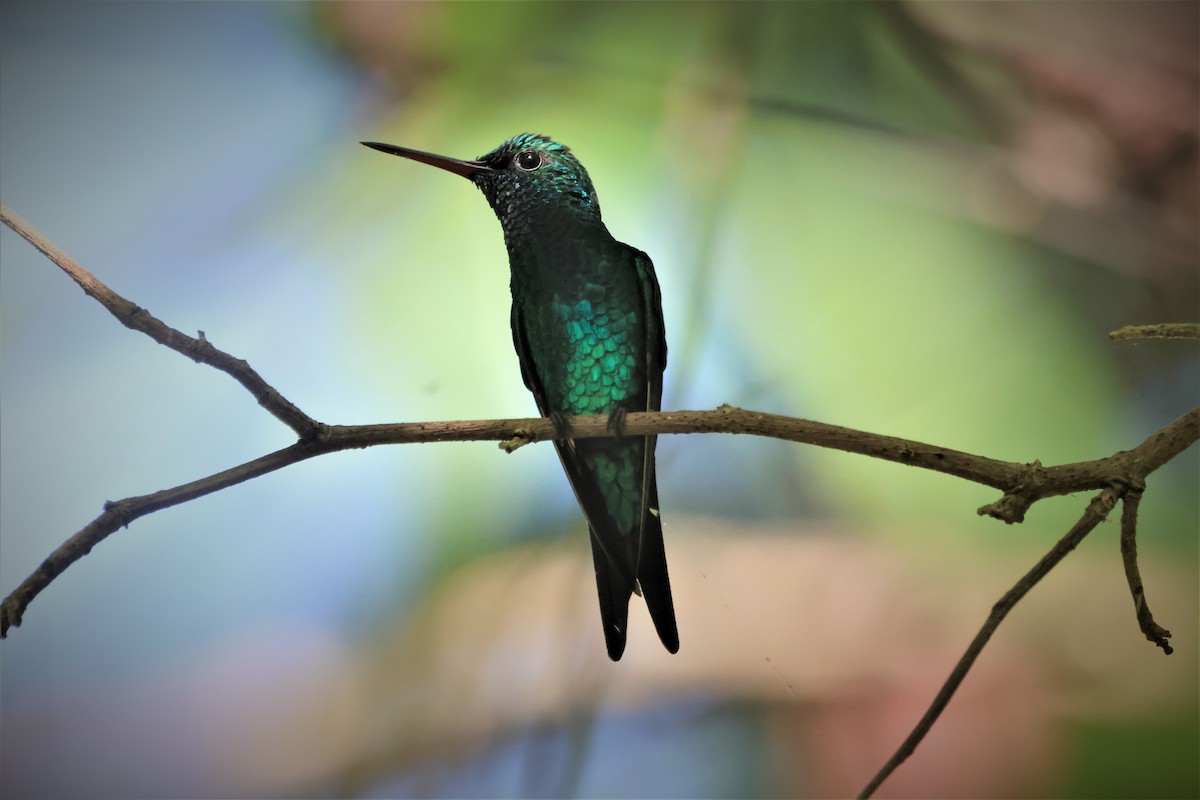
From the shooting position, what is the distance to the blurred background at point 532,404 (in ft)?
5.28

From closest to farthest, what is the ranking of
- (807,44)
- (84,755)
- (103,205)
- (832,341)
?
(84,755), (103,205), (832,341), (807,44)

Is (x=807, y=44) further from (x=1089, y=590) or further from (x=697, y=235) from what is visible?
(x=1089, y=590)

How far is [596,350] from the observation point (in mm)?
1563

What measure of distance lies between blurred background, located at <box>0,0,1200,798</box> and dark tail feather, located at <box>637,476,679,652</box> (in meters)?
0.18

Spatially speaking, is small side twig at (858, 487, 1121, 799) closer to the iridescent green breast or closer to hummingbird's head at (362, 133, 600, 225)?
the iridescent green breast

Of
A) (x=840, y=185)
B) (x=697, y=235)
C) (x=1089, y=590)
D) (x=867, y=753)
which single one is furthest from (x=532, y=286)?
(x=1089, y=590)

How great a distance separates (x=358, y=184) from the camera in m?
1.77

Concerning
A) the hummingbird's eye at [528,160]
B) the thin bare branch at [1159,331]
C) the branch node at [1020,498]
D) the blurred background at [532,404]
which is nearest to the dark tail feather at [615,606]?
the blurred background at [532,404]

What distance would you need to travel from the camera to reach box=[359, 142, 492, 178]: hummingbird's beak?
62.5 inches

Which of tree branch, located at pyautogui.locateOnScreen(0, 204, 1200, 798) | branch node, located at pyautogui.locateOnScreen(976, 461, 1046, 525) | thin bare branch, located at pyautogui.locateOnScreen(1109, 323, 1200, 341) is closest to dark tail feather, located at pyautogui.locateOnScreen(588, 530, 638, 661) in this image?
tree branch, located at pyautogui.locateOnScreen(0, 204, 1200, 798)

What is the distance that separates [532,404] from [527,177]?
1.49ft

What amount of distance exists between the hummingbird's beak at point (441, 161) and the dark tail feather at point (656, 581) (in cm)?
68

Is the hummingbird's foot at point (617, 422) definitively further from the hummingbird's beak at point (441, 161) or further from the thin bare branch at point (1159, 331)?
the thin bare branch at point (1159, 331)

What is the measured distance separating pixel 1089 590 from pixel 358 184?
1.74m
